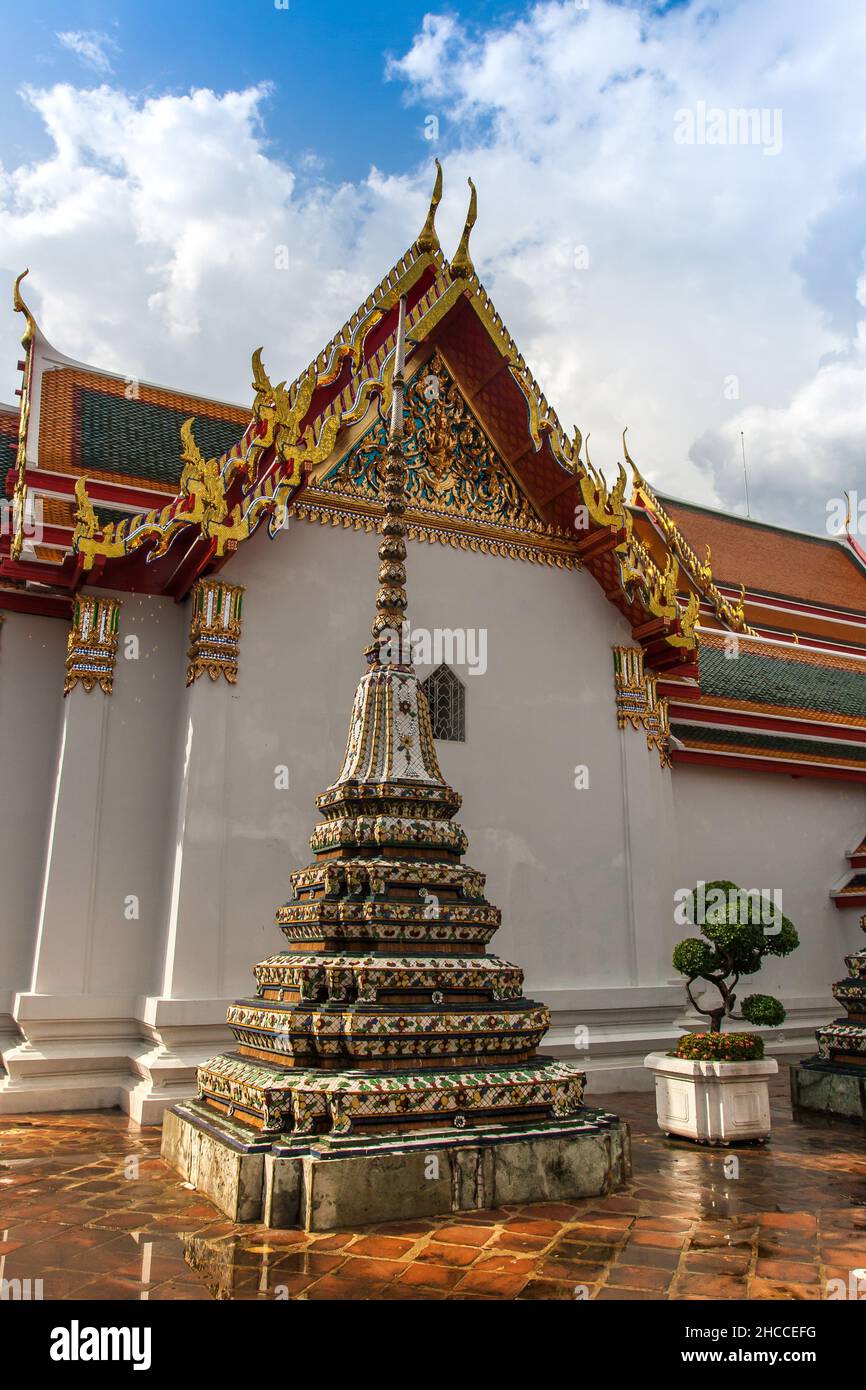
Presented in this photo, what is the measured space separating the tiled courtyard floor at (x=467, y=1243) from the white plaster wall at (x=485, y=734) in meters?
2.53

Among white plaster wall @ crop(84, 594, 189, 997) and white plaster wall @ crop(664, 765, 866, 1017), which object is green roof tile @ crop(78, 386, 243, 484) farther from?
white plaster wall @ crop(664, 765, 866, 1017)

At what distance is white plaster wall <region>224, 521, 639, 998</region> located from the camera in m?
6.88

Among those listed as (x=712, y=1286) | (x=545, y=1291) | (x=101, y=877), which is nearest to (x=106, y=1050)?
(x=101, y=877)

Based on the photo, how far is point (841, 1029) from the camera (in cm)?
663

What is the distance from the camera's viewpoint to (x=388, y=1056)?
13.2 feet

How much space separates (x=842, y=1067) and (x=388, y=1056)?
389 centimetres

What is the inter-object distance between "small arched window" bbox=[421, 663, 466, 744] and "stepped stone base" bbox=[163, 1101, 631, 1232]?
145 inches

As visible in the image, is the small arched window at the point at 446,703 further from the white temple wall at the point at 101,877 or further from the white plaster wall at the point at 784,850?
the white plaster wall at the point at 784,850

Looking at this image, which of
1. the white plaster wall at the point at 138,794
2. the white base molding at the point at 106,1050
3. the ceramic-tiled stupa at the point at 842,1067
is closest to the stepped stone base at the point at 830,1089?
the ceramic-tiled stupa at the point at 842,1067

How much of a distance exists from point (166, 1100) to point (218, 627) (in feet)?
10.0

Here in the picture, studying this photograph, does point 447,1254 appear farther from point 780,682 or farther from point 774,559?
point 774,559

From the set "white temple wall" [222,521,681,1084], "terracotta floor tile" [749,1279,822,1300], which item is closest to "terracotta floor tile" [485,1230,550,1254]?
"terracotta floor tile" [749,1279,822,1300]

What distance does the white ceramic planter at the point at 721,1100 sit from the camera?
545 cm
